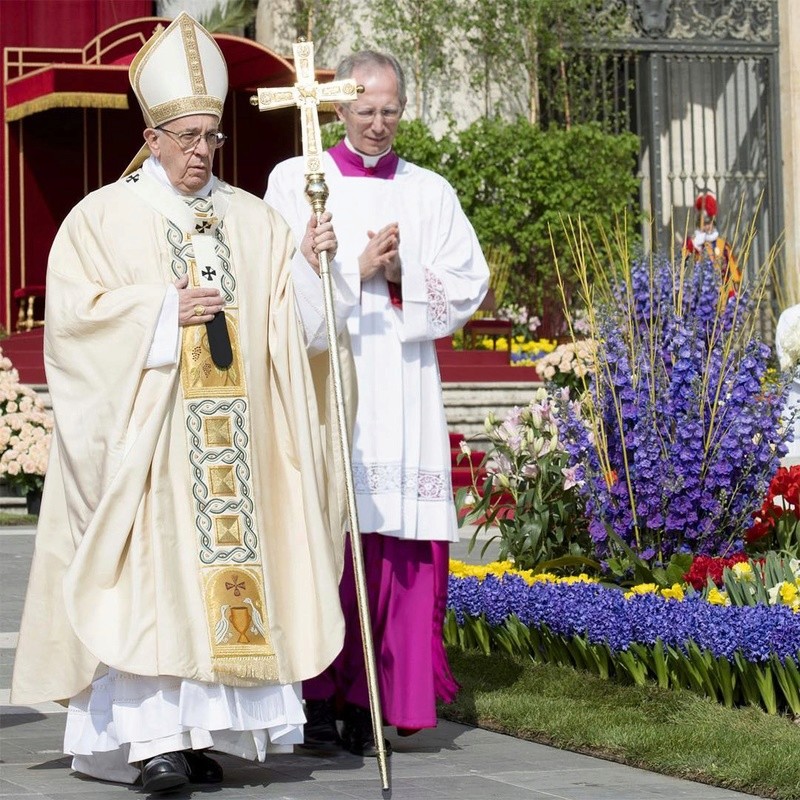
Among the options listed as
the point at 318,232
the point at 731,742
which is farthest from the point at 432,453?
the point at 731,742

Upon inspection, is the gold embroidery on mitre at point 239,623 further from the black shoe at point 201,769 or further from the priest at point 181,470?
the black shoe at point 201,769

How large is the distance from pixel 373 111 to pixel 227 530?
1.43 m

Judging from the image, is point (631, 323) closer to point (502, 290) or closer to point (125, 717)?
point (125, 717)

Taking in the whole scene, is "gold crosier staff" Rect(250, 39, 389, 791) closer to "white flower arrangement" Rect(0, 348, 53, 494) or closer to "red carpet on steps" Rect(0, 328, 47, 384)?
"white flower arrangement" Rect(0, 348, 53, 494)

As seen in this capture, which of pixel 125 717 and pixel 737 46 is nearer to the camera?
pixel 125 717

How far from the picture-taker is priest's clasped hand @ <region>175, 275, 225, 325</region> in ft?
17.1

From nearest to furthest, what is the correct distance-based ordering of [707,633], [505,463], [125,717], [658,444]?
[125,717] → [707,633] → [658,444] → [505,463]

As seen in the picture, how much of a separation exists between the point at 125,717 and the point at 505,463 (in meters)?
2.94

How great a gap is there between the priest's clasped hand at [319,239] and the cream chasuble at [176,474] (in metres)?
0.14

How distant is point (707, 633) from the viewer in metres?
5.74

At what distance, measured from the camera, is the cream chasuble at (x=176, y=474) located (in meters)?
5.06

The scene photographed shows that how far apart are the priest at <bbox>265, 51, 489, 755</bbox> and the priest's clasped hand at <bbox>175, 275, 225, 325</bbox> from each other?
56 centimetres

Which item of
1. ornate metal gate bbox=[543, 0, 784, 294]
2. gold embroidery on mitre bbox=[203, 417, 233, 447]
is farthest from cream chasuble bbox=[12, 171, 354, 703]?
ornate metal gate bbox=[543, 0, 784, 294]

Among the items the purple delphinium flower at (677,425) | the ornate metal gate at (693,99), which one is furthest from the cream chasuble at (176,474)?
the ornate metal gate at (693,99)
